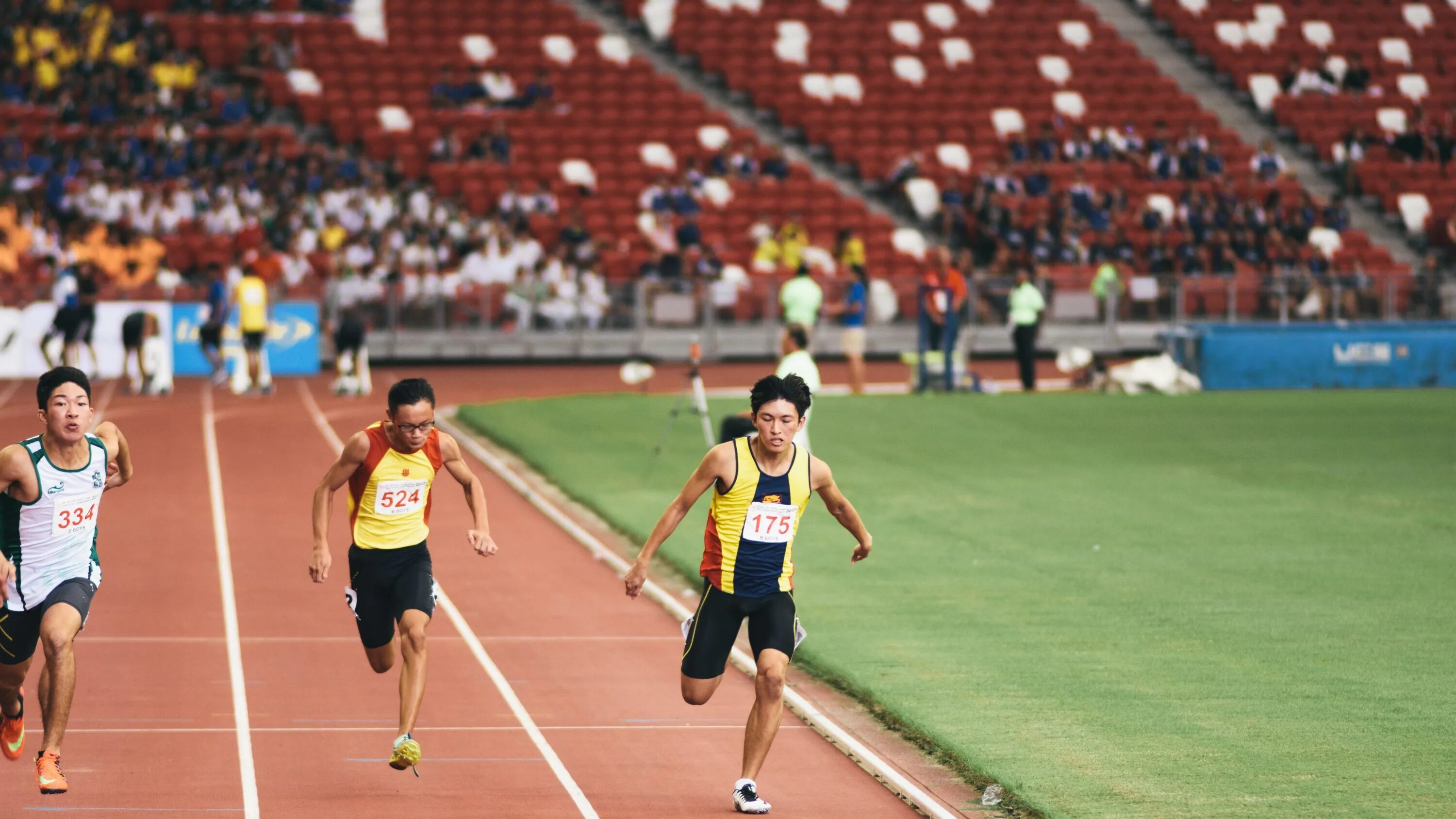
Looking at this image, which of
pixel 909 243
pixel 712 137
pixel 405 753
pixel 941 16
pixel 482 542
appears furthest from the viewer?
pixel 941 16

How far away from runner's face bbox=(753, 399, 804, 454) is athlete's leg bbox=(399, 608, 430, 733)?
187 cm

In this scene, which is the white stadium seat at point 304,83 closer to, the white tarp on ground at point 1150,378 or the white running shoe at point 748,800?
the white tarp on ground at point 1150,378

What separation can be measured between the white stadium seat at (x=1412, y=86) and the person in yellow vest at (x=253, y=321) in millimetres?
26949

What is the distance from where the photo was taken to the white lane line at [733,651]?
8703 mm

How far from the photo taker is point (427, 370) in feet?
107

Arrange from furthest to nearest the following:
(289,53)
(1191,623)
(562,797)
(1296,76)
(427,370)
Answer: (1296,76), (289,53), (427,370), (1191,623), (562,797)

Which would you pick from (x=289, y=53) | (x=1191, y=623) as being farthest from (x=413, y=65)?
(x=1191, y=623)

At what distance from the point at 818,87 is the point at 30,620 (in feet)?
112

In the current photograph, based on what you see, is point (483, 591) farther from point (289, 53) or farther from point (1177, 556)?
point (289, 53)

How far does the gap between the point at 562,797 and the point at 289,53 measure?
32.1 metres

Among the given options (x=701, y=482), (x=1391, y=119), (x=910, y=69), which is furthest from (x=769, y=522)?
(x=1391, y=119)

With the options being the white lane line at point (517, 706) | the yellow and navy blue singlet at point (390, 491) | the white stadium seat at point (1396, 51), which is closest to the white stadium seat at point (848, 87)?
the white stadium seat at point (1396, 51)

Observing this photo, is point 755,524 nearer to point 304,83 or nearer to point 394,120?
point 394,120

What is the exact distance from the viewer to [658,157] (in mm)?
37875
